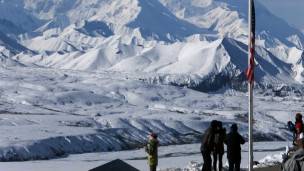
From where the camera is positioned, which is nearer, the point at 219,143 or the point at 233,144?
the point at 219,143

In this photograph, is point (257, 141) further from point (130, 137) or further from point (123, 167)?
point (123, 167)

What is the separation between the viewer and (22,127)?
178375 millimetres

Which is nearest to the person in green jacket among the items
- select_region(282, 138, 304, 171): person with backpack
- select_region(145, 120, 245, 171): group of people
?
select_region(145, 120, 245, 171): group of people

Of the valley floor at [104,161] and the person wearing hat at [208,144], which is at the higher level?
the person wearing hat at [208,144]

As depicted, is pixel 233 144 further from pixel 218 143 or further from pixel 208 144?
pixel 208 144

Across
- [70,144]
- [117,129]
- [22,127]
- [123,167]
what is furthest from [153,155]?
[117,129]

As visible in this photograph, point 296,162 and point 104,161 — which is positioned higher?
point 296,162

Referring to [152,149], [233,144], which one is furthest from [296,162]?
[152,149]

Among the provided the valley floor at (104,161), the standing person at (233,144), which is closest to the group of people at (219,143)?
the standing person at (233,144)

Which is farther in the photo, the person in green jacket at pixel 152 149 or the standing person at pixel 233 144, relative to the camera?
the person in green jacket at pixel 152 149

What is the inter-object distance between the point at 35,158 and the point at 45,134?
66.5 ft

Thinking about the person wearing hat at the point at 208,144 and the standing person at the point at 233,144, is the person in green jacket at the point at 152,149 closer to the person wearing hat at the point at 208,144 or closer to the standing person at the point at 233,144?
the person wearing hat at the point at 208,144

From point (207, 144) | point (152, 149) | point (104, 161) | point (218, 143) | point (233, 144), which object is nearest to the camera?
point (207, 144)

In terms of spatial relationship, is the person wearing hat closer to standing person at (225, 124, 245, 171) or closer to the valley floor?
standing person at (225, 124, 245, 171)
